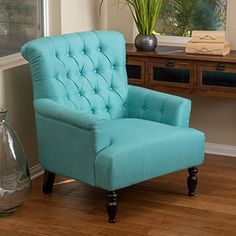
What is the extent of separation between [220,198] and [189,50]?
112 cm

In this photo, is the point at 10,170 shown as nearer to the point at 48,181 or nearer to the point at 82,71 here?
the point at 48,181

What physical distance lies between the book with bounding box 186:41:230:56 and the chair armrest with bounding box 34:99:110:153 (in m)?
1.21

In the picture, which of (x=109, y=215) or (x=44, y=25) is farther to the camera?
(x=44, y=25)

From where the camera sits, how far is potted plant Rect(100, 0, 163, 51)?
4363 mm

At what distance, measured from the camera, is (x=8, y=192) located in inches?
138

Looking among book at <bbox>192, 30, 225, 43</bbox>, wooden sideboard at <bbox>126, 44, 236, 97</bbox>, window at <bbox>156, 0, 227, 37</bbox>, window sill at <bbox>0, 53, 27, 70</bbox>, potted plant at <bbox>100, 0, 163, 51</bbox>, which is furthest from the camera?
window at <bbox>156, 0, 227, 37</bbox>

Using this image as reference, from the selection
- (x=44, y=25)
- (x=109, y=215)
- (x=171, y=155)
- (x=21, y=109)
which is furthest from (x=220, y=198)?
(x=44, y=25)

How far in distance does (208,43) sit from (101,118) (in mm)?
1278

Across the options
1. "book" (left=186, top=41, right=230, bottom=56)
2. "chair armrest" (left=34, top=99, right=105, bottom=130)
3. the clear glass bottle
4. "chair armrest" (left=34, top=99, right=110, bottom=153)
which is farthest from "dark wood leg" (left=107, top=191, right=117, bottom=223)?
"book" (left=186, top=41, right=230, bottom=56)

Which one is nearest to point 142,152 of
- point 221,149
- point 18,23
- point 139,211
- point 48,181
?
point 139,211

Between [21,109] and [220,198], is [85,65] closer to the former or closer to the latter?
[21,109]

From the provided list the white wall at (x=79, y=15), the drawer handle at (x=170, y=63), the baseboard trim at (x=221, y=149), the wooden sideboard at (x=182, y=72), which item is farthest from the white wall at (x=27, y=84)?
the baseboard trim at (x=221, y=149)

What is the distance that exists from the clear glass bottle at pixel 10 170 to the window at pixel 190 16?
5.85 feet

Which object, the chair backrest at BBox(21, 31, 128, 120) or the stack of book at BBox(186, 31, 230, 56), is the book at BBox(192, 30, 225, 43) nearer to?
the stack of book at BBox(186, 31, 230, 56)
